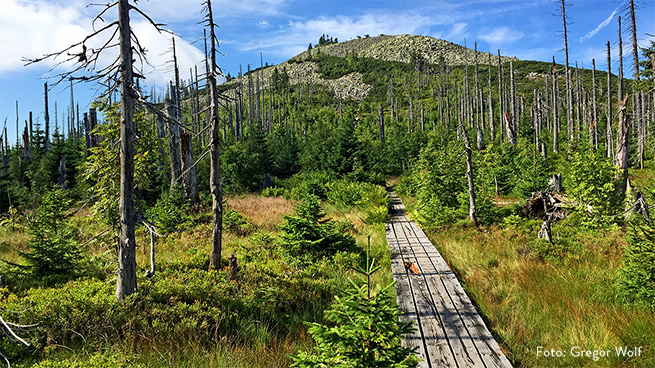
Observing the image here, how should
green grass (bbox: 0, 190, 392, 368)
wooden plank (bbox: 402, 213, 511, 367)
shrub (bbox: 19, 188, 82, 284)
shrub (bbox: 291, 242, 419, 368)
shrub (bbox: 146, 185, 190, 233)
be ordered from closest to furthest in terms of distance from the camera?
shrub (bbox: 291, 242, 419, 368)
wooden plank (bbox: 402, 213, 511, 367)
green grass (bbox: 0, 190, 392, 368)
shrub (bbox: 19, 188, 82, 284)
shrub (bbox: 146, 185, 190, 233)

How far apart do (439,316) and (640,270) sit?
3013 mm

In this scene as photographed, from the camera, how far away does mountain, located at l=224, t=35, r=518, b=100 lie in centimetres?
7888

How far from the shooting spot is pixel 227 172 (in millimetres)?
22094

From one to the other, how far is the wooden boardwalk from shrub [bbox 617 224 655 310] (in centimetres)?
230

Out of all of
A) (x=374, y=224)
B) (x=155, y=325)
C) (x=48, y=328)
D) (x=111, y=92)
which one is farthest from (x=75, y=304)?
(x=374, y=224)

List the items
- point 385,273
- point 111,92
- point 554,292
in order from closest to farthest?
1. point 111,92
2. point 554,292
3. point 385,273

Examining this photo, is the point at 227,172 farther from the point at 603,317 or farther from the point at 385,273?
the point at 603,317

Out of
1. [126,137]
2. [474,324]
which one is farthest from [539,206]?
[126,137]

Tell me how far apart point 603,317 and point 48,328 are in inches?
312

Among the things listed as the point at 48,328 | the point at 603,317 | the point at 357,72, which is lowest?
the point at 603,317

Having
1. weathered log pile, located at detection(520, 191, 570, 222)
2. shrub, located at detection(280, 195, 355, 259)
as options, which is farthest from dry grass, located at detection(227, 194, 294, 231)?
weathered log pile, located at detection(520, 191, 570, 222)

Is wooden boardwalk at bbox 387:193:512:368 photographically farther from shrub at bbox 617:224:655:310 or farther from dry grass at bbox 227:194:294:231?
dry grass at bbox 227:194:294:231

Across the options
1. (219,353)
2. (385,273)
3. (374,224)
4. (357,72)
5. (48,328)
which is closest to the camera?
(219,353)

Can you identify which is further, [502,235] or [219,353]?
[502,235]
